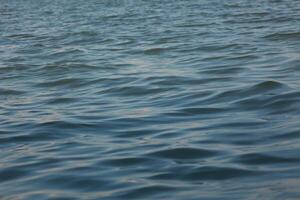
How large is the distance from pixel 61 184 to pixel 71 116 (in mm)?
2842

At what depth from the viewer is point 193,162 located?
6434 millimetres

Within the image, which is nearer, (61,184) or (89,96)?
(61,184)

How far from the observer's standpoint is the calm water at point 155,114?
592 centimetres

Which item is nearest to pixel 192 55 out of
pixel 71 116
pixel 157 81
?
pixel 157 81

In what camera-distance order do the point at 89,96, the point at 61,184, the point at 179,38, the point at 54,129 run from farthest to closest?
the point at 179,38, the point at 89,96, the point at 54,129, the point at 61,184

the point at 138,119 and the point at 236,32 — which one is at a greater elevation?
the point at 138,119

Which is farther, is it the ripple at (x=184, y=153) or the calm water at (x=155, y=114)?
the ripple at (x=184, y=153)

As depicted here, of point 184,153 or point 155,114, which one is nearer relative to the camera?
point 184,153

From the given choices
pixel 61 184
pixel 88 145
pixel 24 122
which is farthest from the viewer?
pixel 24 122

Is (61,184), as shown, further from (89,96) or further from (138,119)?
(89,96)

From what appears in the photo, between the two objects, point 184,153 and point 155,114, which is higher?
point 184,153

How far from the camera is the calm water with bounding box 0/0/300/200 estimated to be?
592 centimetres

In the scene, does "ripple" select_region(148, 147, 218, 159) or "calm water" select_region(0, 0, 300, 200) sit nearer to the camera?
"calm water" select_region(0, 0, 300, 200)

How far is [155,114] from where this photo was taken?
28.5 ft
